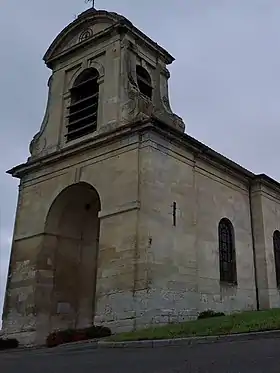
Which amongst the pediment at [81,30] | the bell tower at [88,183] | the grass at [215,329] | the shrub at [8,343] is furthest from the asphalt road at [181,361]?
the pediment at [81,30]

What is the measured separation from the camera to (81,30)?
75.3 feet

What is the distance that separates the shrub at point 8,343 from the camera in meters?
17.6

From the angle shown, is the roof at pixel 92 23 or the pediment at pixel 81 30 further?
the pediment at pixel 81 30

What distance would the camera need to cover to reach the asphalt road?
6531 mm

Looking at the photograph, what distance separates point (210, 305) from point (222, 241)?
3.25m

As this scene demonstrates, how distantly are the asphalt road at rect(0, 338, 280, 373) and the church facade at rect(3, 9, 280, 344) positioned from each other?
246 inches

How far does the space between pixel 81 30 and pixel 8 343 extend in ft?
46.3

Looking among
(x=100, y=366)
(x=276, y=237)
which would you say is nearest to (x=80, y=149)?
(x=276, y=237)

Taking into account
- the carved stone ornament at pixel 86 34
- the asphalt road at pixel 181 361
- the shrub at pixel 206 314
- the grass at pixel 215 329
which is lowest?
the asphalt road at pixel 181 361

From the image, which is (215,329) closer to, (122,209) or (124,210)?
(124,210)

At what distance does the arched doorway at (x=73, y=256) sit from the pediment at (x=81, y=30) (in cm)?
741

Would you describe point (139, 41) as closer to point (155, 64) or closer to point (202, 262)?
point (155, 64)

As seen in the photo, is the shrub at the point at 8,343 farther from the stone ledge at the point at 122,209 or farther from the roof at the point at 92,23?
the roof at the point at 92,23

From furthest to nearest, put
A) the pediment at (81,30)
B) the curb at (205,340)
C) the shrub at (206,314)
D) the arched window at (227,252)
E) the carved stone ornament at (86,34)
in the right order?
the carved stone ornament at (86,34) → the pediment at (81,30) → the arched window at (227,252) → the shrub at (206,314) → the curb at (205,340)
